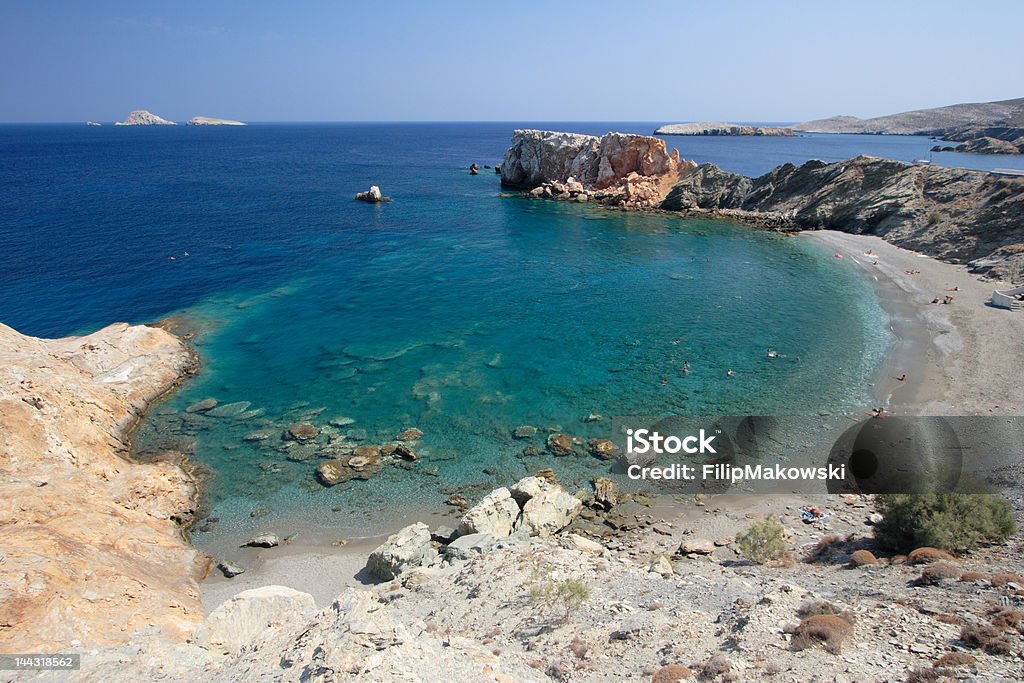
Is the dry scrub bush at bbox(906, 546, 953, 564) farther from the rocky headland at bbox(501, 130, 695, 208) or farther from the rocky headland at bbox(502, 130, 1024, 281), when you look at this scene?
the rocky headland at bbox(501, 130, 695, 208)

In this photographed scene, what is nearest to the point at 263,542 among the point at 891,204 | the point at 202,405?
the point at 202,405

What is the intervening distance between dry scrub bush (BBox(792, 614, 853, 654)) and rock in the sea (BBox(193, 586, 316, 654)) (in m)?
10.6

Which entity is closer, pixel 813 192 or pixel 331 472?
pixel 331 472

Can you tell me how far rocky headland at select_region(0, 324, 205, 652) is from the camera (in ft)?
43.8

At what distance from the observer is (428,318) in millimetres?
39000

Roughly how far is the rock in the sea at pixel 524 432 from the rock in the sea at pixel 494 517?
5710 mm

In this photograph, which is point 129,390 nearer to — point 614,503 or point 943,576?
point 614,503

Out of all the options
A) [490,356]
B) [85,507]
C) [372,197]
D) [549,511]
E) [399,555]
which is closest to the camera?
[399,555]

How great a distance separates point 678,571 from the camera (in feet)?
54.3

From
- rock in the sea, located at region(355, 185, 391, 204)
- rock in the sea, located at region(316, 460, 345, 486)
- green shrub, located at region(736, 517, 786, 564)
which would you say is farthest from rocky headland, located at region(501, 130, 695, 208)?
green shrub, located at region(736, 517, 786, 564)

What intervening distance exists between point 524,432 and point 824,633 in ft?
52.7

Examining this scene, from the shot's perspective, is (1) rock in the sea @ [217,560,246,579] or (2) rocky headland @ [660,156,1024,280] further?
(2) rocky headland @ [660,156,1024,280]

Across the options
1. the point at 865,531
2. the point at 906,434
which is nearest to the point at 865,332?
the point at 906,434

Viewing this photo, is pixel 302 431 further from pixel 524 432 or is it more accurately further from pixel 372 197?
pixel 372 197
